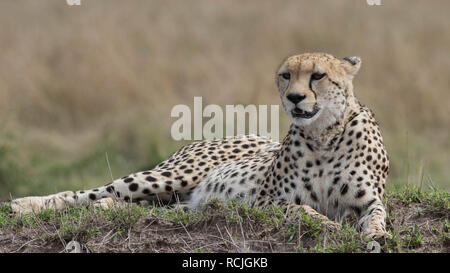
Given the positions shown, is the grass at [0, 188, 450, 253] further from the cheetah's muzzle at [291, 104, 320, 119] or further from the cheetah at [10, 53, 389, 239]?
the cheetah's muzzle at [291, 104, 320, 119]

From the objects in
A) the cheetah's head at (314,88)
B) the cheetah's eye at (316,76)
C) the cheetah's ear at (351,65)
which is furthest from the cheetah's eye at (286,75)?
the cheetah's ear at (351,65)

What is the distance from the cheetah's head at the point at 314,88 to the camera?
14.1 ft

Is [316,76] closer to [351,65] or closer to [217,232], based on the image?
[351,65]

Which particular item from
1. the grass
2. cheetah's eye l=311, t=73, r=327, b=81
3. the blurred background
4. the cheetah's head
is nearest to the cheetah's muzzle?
the cheetah's head

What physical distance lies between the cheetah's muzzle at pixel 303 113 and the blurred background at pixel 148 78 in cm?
382

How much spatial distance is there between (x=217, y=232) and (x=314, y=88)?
0.88 meters

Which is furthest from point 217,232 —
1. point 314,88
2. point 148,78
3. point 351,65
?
point 148,78

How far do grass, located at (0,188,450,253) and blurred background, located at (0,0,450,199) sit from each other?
360cm

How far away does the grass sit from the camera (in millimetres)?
3881

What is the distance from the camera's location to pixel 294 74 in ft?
14.4

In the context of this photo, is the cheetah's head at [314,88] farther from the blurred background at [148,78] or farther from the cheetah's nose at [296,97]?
the blurred background at [148,78]

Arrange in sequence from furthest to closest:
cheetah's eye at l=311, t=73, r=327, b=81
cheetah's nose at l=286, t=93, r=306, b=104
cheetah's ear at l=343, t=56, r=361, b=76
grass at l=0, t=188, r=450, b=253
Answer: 1. cheetah's ear at l=343, t=56, r=361, b=76
2. cheetah's eye at l=311, t=73, r=327, b=81
3. cheetah's nose at l=286, t=93, r=306, b=104
4. grass at l=0, t=188, r=450, b=253

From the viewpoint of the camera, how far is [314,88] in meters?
4.36

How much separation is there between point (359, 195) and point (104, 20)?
7.33 meters
